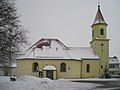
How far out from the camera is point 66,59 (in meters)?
52.9

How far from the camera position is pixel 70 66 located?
53.1 metres

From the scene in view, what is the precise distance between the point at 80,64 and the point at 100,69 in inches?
214

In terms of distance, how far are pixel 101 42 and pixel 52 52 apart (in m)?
12.8

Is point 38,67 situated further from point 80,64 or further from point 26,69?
point 80,64

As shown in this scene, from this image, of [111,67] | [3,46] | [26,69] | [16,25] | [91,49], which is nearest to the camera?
[3,46]

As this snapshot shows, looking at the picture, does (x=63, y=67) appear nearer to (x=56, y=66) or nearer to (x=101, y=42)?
(x=56, y=66)

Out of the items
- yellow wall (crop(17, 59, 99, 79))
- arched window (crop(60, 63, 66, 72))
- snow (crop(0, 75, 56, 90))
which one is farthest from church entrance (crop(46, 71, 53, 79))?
snow (crop(0, 75, 56, 90))

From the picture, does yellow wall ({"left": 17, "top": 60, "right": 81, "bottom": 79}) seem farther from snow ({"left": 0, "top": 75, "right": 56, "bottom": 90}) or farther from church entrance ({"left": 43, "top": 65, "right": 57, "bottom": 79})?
snow ({"left": 0, "top": 75, "right": 56, "bottom": 90})

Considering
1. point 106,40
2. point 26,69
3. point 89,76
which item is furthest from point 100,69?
point 26,69

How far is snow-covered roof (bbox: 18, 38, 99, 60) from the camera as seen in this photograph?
5256 centimetres

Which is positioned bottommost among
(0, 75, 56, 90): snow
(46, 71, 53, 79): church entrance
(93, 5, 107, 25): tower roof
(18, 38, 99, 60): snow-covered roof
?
(46, 71, 53, 79): church entrance

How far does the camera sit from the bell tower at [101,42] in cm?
5734

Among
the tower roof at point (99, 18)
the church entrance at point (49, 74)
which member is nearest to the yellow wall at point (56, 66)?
the church entrance at point (49, 74)

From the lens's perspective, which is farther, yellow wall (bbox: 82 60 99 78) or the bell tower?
the bell tower
